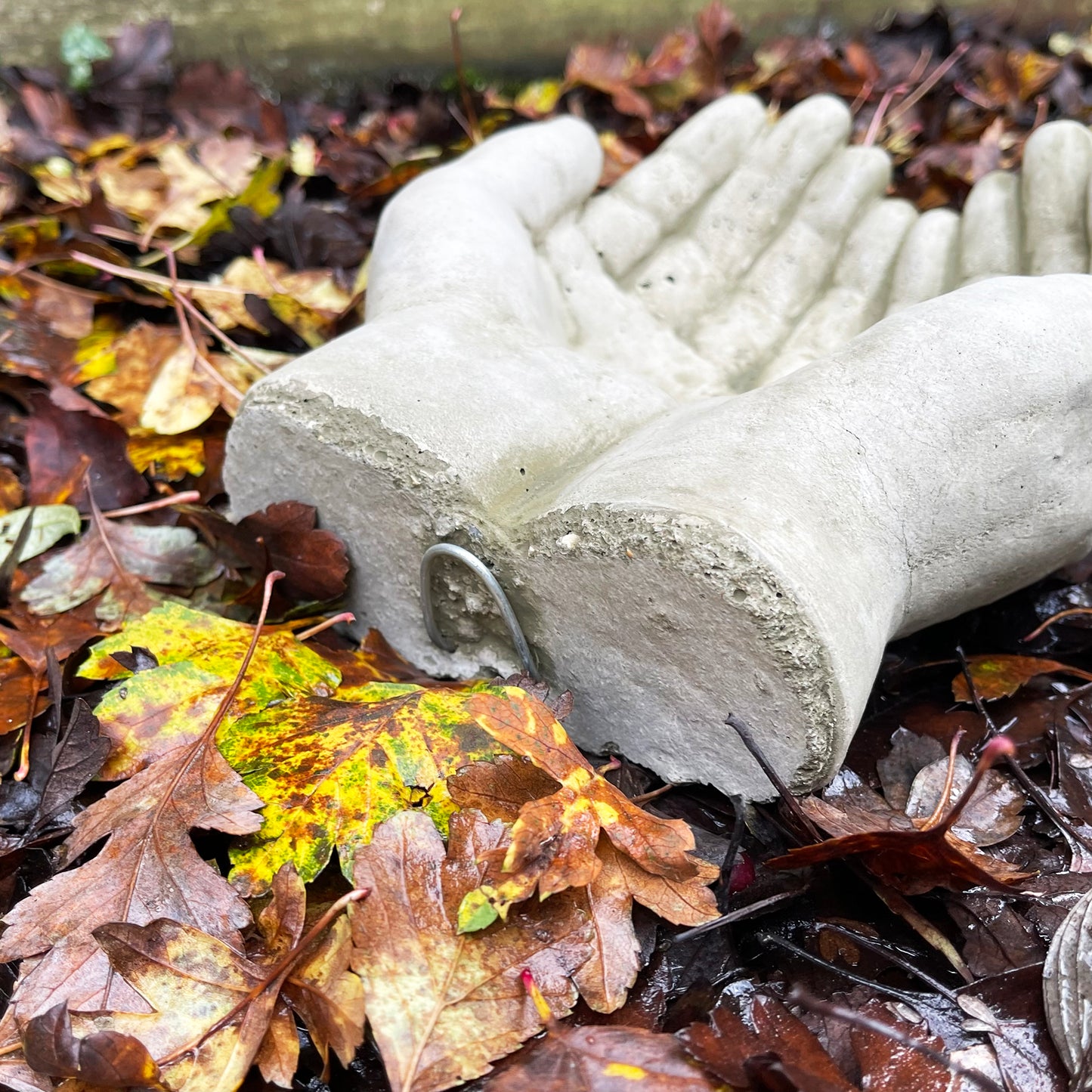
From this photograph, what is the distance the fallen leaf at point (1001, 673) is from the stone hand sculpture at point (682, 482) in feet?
0.40

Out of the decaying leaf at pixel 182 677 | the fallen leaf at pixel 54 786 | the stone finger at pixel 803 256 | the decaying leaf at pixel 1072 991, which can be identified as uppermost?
the stone finger at pixel 803 256

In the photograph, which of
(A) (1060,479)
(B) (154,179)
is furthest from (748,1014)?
(B) (154,179)

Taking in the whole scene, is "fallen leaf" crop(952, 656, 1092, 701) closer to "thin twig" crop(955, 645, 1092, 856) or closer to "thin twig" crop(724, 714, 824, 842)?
"thin twig" crop(955, 645, 1092, 856)

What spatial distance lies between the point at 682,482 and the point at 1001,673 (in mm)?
666

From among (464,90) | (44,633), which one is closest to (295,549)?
(44,633)

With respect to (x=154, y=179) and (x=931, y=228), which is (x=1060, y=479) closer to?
(x=931, y=228)

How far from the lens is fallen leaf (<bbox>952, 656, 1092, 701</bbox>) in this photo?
1.32 meters

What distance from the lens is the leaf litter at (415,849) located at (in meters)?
0.82

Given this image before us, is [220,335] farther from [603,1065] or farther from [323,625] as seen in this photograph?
[603,1065]

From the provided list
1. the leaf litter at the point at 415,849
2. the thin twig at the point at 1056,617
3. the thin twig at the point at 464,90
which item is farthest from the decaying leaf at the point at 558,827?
the thin twig at the point at 464,90

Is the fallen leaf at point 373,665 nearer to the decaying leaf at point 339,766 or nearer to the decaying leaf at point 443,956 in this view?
the decaying leaf at point 339,766

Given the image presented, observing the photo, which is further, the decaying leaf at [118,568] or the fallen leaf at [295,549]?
the decaying leaf at [118,568]

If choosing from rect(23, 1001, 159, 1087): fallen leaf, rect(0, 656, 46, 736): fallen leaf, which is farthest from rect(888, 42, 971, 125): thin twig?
rect(23, 1001, 159, 1087): fallen leaf

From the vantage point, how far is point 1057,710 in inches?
50.8
